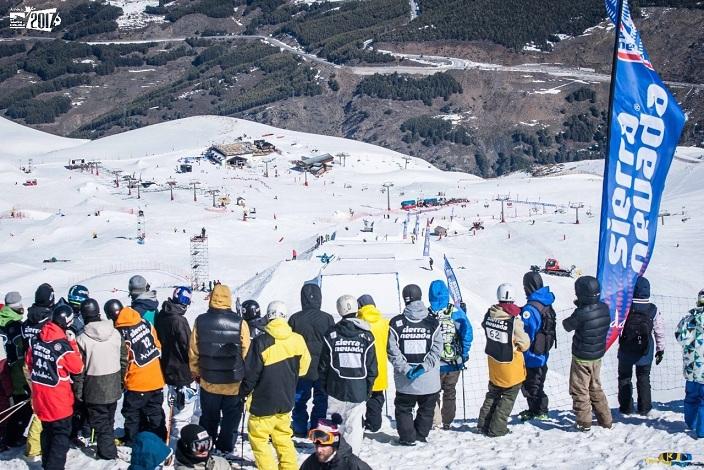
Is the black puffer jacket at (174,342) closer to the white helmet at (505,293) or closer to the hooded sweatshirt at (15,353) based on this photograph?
the hooded sweatshirt at (15,353)

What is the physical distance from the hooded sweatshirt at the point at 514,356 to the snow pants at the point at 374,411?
1362mm

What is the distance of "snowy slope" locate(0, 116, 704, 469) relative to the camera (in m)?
9.51

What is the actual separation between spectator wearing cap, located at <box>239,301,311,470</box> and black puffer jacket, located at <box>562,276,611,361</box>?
131 inches

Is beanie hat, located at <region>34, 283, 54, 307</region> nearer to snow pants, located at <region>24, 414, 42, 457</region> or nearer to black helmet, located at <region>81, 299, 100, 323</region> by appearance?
black helmet, located at <region>81, 299, 100, 323</region>

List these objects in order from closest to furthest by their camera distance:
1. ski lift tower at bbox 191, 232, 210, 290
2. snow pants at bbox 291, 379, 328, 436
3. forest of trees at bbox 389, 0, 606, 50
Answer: snow pants at bbox 291, 379, 328, 436 → ski lift tower at bbox 191, 232, 210, 290 → forest of trees at bbox 389, 0, 606, 50

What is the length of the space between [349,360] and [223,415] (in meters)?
1.51

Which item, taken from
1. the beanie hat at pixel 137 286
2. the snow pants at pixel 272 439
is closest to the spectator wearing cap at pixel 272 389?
the snow pants at pixel 272 439

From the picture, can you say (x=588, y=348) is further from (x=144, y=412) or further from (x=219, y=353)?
(x=144, y=412)

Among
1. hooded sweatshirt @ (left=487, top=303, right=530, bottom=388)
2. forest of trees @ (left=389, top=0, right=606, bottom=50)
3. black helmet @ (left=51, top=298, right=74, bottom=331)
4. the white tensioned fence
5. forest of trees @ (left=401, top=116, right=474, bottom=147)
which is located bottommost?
forest of trees @ (left=401, top=116, right=474, bottom=147)

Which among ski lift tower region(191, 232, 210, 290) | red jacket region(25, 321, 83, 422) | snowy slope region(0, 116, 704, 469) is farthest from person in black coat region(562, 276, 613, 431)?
ski lift tower region(191, 232, 210, 290)

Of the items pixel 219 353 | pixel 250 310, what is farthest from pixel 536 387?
pixel 219 353

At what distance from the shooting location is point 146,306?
375 inches

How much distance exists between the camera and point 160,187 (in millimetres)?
58469

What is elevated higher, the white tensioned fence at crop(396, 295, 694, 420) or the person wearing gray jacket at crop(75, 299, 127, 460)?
the person wearing gray jacket at crop(75, 299, 127, 460)
